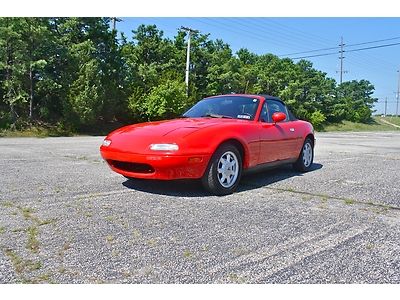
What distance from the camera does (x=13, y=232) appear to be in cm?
277

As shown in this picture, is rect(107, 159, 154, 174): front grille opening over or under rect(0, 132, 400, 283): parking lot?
over

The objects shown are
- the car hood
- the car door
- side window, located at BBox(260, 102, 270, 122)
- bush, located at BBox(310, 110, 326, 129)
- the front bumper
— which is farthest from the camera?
bush, located at BBox(310, 110, 326, 129)

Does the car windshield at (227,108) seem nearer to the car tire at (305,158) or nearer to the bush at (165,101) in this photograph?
the car tire at (305,158)

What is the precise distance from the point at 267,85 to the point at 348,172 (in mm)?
30915

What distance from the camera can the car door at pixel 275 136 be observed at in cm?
490

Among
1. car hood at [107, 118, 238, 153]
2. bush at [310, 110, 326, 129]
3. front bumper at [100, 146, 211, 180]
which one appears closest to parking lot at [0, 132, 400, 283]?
front bumper at [100, 146, 211, 180]

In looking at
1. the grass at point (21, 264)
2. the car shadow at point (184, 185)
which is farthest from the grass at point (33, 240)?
the car shadow at point (184, 185)

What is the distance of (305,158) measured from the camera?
625 centimetres

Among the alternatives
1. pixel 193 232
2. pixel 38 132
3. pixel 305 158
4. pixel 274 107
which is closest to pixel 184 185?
pixel 193 232

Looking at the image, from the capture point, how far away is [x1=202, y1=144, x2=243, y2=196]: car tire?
4.12m

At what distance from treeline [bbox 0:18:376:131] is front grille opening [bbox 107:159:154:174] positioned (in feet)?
50.2

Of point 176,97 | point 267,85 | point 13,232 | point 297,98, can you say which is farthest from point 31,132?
point 297,98

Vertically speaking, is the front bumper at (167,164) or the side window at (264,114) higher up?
the side window at (264,114)

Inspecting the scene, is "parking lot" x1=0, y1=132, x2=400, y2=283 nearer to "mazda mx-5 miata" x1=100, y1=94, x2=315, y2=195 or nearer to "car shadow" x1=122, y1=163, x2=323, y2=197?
"car shadow" x1=122, y1=163, x2=323, y2=197
